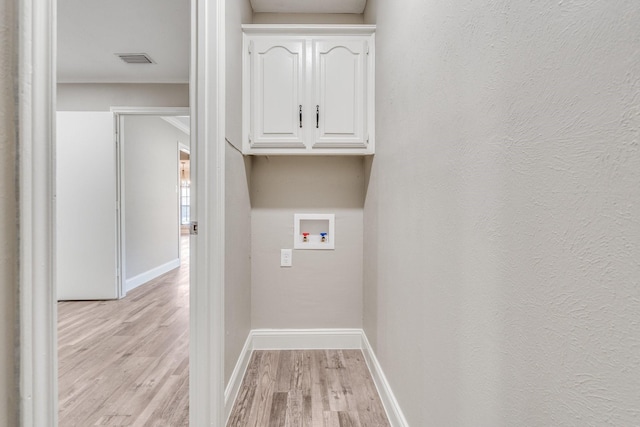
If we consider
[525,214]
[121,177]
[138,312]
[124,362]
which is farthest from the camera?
[121,177]

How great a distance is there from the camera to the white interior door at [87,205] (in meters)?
3.49

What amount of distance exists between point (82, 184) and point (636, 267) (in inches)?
169

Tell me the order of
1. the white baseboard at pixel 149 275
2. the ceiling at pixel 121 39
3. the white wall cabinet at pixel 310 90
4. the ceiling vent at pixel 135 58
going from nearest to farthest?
the white wall cabinet at pixel 310 90
the ceiling at pixel 121 39
the ceiling vent at pixel 135 58
the white baseboard at pixel 149 275

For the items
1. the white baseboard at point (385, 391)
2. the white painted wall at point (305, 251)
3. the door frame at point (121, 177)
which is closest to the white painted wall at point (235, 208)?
the white painted wall at point (305, 251)

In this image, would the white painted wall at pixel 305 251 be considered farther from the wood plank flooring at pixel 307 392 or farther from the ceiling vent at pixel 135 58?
the ceiling vent at pixel 135 58

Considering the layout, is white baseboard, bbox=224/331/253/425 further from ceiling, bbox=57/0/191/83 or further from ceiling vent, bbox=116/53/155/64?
ceiling vent, bbox=116/53/155/64

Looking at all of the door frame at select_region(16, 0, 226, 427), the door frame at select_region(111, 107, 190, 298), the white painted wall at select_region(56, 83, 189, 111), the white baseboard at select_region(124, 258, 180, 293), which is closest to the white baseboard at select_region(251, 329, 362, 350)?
the door frame at select_region(16, 0, 226, 427)

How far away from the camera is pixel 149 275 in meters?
4.35

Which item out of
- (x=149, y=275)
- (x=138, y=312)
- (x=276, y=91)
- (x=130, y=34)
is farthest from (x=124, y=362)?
(x=130, y=34)

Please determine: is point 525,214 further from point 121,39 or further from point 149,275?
point 149,275

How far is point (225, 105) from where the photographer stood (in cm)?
150

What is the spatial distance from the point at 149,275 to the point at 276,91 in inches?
136

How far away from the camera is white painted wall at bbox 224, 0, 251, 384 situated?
1.59m
